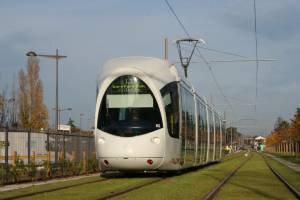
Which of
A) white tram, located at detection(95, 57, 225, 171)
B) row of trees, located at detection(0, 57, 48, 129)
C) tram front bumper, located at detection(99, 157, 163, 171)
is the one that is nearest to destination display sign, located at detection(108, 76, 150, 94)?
white tram, located at detection(95, 57, 225, 171)

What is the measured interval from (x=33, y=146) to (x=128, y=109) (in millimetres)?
6853

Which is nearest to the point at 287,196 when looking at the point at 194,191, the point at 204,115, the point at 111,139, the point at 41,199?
the point at 194,191

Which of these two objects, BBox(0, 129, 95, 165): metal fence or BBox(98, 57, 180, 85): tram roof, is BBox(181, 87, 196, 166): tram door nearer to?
BBox(98, 57, 180, 85): tram roof

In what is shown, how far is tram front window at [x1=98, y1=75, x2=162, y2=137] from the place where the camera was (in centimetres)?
1875

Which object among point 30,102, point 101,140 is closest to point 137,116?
point 101,140

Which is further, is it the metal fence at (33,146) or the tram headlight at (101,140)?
the metal fence at (33,146)

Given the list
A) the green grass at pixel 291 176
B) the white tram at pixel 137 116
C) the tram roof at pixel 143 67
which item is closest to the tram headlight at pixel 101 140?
the white tram at pixel 137 116

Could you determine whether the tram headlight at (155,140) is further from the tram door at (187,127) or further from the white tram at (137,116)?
the tram door at (187,127)

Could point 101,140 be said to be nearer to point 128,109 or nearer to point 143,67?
point 128,109

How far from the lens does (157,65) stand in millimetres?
20016

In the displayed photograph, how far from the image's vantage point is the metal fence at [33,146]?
21547mm

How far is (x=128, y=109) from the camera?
1895 cm

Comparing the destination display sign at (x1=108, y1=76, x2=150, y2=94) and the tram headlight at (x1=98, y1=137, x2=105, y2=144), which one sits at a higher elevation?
the destination display sign at (x1=108, y1=76, x2=150, y2=94)

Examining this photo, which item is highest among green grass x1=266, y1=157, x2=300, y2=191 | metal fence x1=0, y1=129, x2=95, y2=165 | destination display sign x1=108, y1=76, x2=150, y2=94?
destination display sign x1=108, y1=76, x2=150, y2=94
